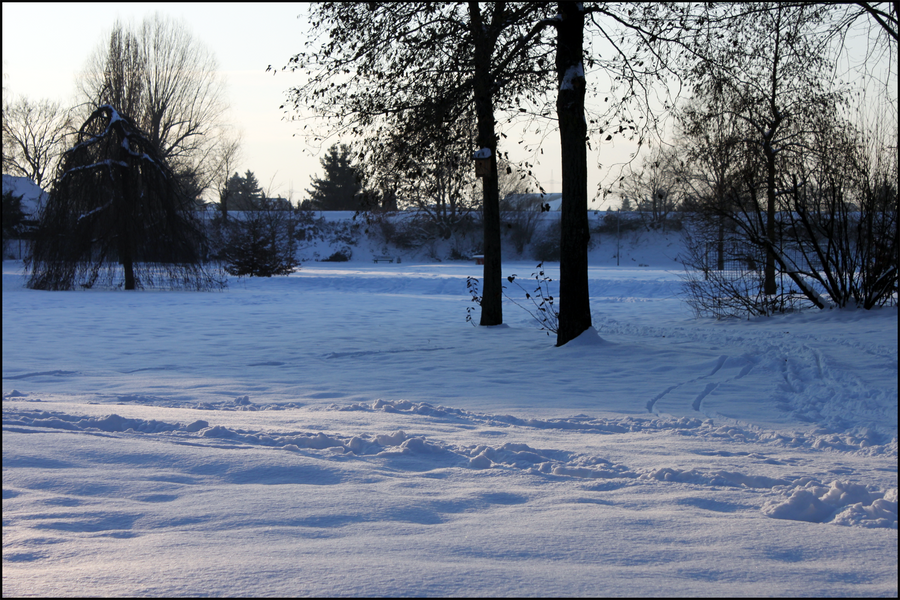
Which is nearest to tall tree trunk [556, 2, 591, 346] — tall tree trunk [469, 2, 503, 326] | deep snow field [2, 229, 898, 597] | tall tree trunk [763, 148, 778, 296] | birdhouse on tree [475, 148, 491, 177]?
deep snow field [2, 229, 898, 597]

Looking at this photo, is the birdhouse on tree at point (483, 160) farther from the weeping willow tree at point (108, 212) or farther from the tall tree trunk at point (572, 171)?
the weeping willow tree at point (108, 212)

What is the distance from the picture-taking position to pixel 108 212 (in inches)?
788

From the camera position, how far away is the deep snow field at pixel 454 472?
7.50 ft

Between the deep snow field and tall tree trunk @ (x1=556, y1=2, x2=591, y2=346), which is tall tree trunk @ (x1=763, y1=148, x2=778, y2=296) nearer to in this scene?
the deep snow field

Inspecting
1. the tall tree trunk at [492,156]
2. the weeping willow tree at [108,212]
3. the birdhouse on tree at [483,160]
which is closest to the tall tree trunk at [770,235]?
the tall tree trunk at [492,156]

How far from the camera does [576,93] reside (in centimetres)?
916

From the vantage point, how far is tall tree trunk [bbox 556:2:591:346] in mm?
9164

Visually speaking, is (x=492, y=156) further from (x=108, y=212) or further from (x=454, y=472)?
(x=108, y=212)

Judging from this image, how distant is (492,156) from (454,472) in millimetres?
8082

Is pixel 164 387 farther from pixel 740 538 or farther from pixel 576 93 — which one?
pixel 576 93

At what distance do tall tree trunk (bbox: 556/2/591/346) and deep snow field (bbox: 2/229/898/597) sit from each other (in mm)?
828

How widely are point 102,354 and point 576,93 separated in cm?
717

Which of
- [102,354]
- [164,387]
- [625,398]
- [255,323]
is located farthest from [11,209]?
[625,398]

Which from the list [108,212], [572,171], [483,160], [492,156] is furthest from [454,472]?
[108,212]
